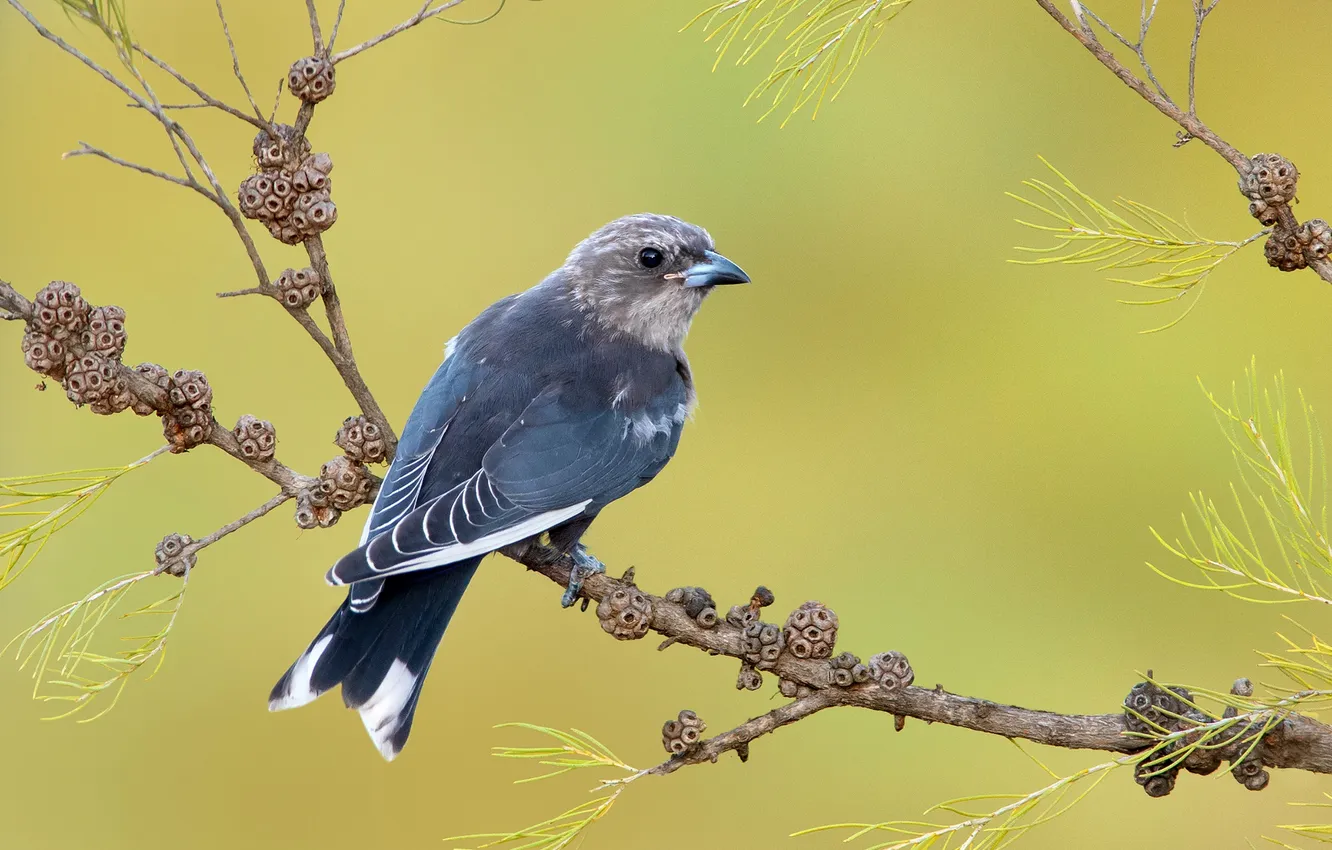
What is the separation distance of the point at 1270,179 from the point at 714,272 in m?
1.07

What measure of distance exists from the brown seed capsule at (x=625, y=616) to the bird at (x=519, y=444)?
25cm

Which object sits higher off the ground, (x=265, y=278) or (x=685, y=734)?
(x=265, y=278)

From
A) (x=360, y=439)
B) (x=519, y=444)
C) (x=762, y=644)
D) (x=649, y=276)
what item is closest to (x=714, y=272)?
(x=649, y=276)

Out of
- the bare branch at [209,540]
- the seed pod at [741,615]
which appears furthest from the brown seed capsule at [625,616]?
the bare branch at [209,540]

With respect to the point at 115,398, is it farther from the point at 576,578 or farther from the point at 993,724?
the point at 993,724

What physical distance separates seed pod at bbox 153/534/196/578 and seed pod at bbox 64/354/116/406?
167mm

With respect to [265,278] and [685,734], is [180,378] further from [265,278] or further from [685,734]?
[685,734]

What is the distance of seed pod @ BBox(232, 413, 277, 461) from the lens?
4.21ft

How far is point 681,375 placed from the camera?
6.65 feet

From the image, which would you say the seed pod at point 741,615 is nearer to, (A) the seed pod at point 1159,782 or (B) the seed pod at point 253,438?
(A) the seed pod at point 1159,782

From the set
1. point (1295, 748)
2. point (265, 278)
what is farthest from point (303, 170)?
point (1295, 748)

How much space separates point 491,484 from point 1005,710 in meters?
0.79

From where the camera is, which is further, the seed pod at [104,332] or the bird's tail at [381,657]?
the bird's tail at [381,657]

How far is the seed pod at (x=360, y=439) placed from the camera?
1.36 meters
